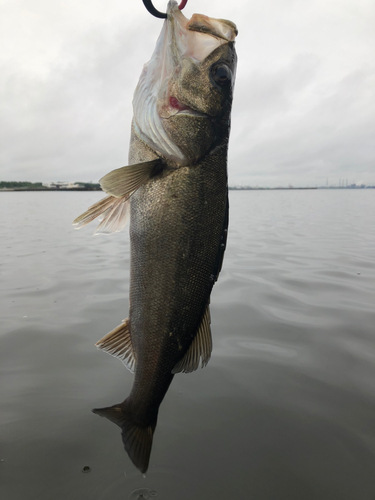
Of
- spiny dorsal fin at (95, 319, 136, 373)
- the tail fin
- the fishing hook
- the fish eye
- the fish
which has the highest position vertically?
the fishing hook

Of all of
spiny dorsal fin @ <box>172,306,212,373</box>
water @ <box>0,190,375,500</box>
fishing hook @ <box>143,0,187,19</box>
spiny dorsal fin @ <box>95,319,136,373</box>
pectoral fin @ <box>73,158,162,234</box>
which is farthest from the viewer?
water @ <box>0,190,375,500</box>

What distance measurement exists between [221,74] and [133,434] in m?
2.25

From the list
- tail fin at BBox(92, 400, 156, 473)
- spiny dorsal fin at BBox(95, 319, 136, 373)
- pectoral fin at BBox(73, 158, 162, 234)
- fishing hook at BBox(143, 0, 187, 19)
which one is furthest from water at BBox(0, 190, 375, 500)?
fishing hook at BBox(143, 0, 187, 19)

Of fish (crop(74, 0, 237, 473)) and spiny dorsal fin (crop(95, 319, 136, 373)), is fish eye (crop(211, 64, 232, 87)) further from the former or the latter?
spiny dorsal fin (crop(95, 319, 136, 373))

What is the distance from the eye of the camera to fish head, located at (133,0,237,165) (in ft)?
6.46

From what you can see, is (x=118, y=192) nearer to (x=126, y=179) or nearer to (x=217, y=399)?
(x=126, y=179)

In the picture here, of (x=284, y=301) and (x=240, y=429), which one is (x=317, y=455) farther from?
(x=284, y=301)

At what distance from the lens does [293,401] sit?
127 inches

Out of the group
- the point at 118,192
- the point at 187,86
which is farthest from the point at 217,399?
the point at 187,86

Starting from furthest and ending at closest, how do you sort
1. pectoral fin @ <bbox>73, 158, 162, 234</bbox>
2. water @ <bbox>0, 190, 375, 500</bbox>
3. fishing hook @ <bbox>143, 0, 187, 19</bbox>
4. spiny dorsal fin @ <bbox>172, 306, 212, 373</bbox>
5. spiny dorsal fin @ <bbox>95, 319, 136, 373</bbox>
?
water @ <bbox>0, 190, 375, 500</bbox>, spiny dorsal fin @ <bbox>95, 319, 136, 373</bbox>, spiny dorsal fin @ <bbox>172, 306, 212, 373</bbox>, pectoral fin @ <bbox>73, 158, 162, 234</bbox>, fishing hook @ <bbox>143, 0, 187, 19</bbox>

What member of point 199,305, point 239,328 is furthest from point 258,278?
point 199,305

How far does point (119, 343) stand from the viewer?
2.13 meters

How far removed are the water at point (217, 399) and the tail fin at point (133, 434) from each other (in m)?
0.49

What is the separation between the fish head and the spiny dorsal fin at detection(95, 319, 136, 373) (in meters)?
1.13
